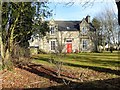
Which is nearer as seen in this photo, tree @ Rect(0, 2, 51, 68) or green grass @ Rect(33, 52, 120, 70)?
tree @ Rect(0, 2, 51, 68)

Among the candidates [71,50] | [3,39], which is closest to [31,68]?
[3,39]

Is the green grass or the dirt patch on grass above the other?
the green grass

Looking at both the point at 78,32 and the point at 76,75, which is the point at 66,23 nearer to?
the point at 78,32

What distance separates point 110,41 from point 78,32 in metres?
7.29

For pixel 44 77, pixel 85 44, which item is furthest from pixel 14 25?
pixel 85 44

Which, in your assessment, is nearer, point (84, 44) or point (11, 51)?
point (11, 51)

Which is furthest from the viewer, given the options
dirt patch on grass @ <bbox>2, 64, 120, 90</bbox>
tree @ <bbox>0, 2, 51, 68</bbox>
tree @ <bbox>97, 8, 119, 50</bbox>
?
tree @ <bbox>97, 8, 119, 50</bbox>

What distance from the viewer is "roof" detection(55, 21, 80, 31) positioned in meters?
60.2

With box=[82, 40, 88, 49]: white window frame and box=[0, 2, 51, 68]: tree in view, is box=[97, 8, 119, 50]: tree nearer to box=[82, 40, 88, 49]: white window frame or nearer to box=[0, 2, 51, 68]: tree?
box=[82, 40, 88, 49]: white window frame

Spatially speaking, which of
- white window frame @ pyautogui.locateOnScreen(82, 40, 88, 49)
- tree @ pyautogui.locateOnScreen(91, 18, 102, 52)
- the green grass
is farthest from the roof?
the green grass

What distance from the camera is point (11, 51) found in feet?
75.3

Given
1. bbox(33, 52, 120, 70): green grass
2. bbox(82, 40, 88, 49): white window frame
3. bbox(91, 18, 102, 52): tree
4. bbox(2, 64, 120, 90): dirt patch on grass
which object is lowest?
bbox(2, 64, 120, 90): dirt patch on grass

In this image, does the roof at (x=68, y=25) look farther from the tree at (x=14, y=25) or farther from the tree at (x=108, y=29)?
Result: the tree at (x=14, y=25)

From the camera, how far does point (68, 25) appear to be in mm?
61750
